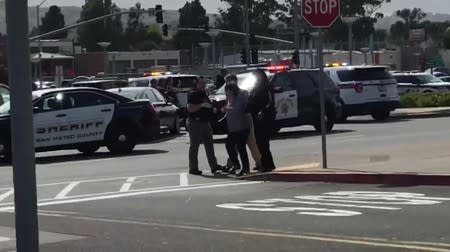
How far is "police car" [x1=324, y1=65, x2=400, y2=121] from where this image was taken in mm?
29484

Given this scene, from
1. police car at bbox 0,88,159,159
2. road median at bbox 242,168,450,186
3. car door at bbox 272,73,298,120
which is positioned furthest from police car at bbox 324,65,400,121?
road median at bbox 242,168,450,186

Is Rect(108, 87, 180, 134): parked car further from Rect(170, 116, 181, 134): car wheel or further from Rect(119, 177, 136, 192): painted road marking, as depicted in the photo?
Rect(119, 177, 136, 192): painted road marking

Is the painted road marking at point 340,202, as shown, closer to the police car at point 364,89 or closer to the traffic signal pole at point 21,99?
the traffic signal pole at point 21,99

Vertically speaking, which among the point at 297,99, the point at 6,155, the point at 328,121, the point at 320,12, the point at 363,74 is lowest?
the point at 6,155

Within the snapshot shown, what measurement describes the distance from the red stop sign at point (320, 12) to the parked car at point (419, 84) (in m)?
29.2

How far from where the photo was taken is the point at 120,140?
70.7 ft

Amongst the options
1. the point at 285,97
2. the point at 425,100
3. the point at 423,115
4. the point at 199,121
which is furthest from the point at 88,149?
the point at 425,100

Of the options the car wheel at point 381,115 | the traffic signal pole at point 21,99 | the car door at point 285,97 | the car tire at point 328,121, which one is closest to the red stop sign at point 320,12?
the car door at point 285,97

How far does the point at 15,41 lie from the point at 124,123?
1726cm

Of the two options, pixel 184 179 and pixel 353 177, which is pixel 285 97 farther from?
pixel 353 177

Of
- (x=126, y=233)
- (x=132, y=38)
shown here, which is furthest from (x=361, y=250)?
(x=132, y=38)

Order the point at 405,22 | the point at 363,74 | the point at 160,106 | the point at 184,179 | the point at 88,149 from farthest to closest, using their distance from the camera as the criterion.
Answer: the point at 405,22 → the point at 363,74 → the point at 160,106 → the point at 88,149 → the point at 184,179

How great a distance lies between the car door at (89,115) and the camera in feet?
69.1

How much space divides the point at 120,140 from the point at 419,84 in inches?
985
